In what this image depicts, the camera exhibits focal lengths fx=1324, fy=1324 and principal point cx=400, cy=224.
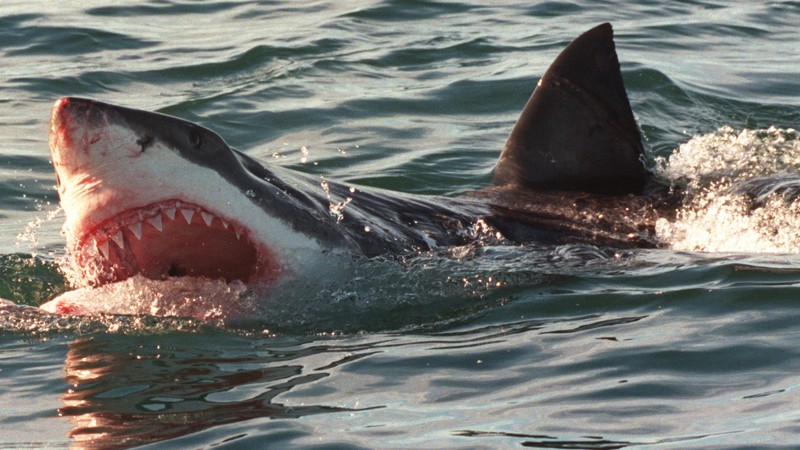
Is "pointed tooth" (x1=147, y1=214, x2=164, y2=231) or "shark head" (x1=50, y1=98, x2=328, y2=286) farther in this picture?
"pointed tooth" (x1=147, y1=214, x2=164, y2=231)

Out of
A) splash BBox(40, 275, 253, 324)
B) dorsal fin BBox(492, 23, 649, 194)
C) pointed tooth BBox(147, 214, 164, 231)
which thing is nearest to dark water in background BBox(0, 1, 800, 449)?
splash BBox(40, 275, 253, 324)

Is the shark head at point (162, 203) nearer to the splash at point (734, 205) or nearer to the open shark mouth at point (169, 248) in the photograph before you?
the open shark mouth at point (169, 248)

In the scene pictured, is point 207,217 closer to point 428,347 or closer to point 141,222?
point 141,222

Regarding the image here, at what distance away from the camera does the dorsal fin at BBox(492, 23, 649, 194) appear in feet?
17.9

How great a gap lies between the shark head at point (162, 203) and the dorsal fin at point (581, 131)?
171 centimetres

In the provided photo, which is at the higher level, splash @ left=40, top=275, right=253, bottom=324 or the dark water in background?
splash @ left=40, top=275, right=253, bottom=324

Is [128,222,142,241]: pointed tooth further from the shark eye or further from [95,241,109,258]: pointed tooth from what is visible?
the shark eye

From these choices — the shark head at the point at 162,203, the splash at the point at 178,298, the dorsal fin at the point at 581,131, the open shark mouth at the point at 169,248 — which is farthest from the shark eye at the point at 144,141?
the dorsal fin at the point at 581,131

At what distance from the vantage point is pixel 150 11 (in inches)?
477

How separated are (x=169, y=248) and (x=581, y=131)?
2.14 meters

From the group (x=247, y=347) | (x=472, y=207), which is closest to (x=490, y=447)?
(x=247, y=347)

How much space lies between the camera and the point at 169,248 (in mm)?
4000

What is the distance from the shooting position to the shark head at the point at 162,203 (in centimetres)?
359

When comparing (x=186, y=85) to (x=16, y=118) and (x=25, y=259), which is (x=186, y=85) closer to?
(x=16, y=118)
